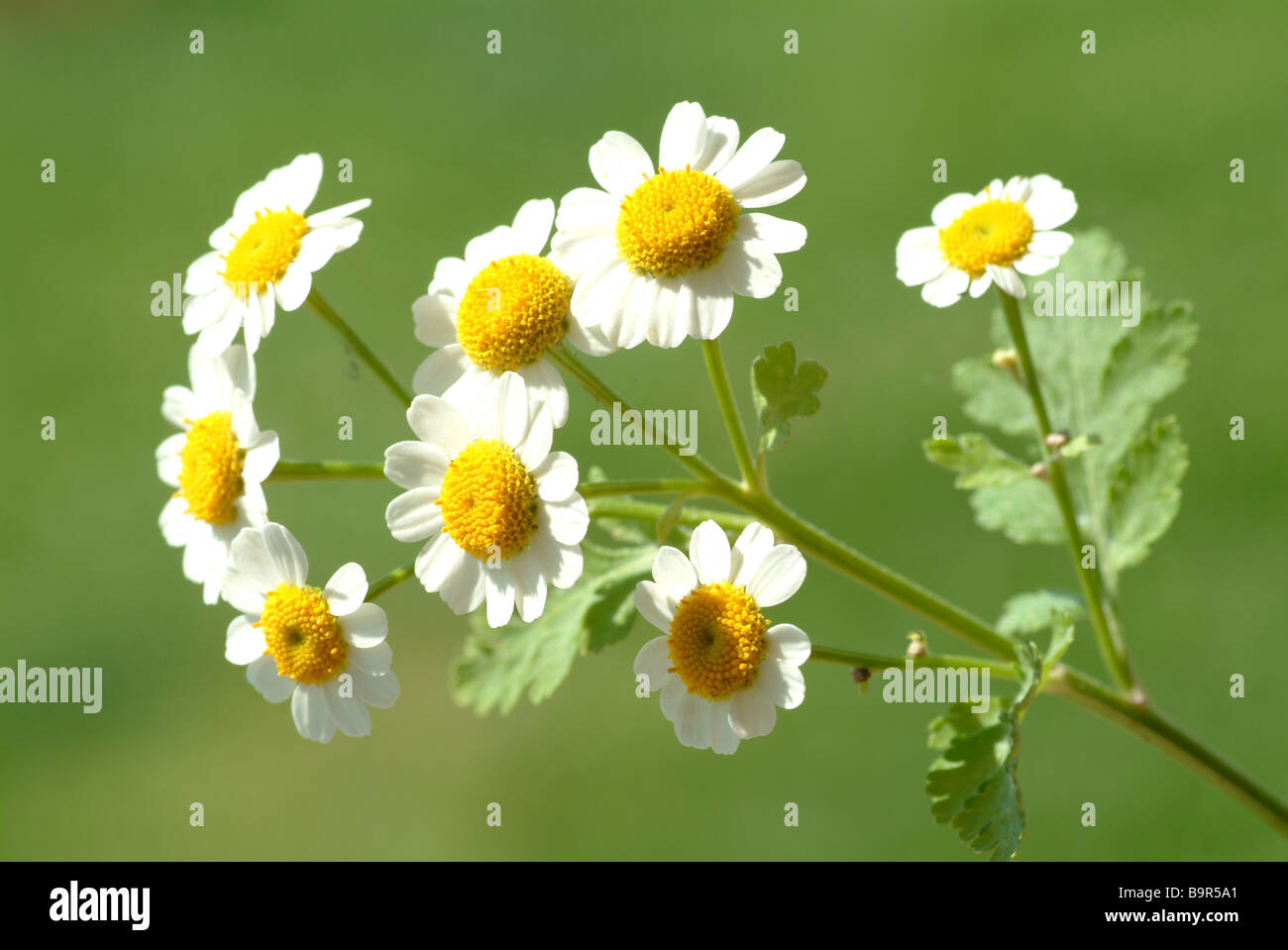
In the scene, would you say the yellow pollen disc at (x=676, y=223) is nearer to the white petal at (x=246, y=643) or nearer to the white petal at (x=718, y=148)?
the white petal at (x=718, y=148)

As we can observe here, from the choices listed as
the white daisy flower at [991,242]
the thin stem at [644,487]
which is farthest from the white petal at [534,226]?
the white daisy flower at [991,242]

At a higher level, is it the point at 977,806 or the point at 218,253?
the point at 218,253

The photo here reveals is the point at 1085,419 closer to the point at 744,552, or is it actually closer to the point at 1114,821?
the point at 744,552

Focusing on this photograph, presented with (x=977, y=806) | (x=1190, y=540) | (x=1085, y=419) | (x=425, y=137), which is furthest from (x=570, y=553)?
(x=425, y=137)

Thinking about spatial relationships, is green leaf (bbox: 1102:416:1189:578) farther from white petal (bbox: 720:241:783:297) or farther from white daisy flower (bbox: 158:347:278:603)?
white daisy flower (bbox: 158:347:278:603)

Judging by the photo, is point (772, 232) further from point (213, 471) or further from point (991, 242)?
point (213, 471)

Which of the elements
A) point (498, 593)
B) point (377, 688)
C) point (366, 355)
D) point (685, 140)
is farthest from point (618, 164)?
point (377, 688)
